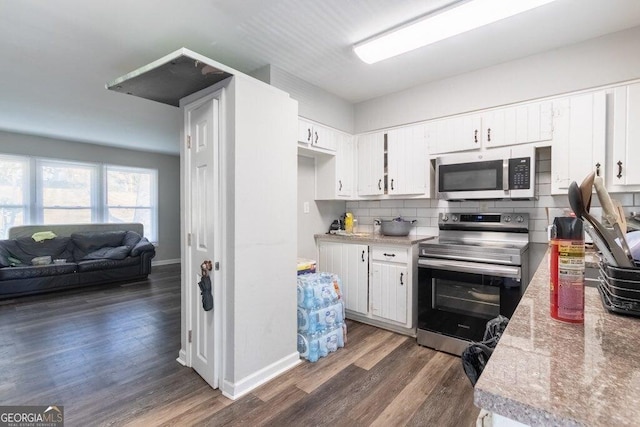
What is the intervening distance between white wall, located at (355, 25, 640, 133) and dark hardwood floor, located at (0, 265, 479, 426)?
2289 millimetres

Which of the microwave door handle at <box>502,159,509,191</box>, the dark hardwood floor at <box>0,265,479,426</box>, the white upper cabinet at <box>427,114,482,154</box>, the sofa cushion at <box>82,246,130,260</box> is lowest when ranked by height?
the dark hardwood floor at <box>0,265,479,426</box>

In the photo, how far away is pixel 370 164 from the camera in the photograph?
3.54 metres

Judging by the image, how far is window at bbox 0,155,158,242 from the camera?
5.07m

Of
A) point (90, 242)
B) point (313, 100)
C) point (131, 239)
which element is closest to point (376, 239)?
point (313, 100)

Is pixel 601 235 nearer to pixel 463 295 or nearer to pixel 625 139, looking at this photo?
pixel 463 295

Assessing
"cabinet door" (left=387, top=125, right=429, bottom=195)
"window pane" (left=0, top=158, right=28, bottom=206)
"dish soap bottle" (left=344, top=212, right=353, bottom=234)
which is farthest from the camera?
"window pane" (left=0, top=158, right=28, bottom=206)

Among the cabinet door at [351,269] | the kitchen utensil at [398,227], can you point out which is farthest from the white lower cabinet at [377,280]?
the kitchen utensil at [398,227]

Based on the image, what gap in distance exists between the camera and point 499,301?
2396 millimetres

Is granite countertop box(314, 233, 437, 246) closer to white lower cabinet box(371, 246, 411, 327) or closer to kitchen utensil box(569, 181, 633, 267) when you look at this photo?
white lower cabinet box(371, 246, 411, 327)

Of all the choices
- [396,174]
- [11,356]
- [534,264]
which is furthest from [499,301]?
[11,356]

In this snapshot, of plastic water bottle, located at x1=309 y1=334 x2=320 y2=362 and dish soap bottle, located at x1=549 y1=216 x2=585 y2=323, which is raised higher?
dish soap bottle, located at x1=549 y1=216 x2=585 y2=323

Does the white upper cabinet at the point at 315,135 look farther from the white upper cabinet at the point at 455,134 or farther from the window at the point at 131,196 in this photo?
the window at the point at 131,196

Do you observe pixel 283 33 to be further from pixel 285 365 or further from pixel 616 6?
pixel 285 365

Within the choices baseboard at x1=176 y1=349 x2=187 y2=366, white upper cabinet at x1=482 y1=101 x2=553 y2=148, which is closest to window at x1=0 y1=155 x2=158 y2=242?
Answer: baseboard at x1=176 y1=349 x2=187 y2=366
